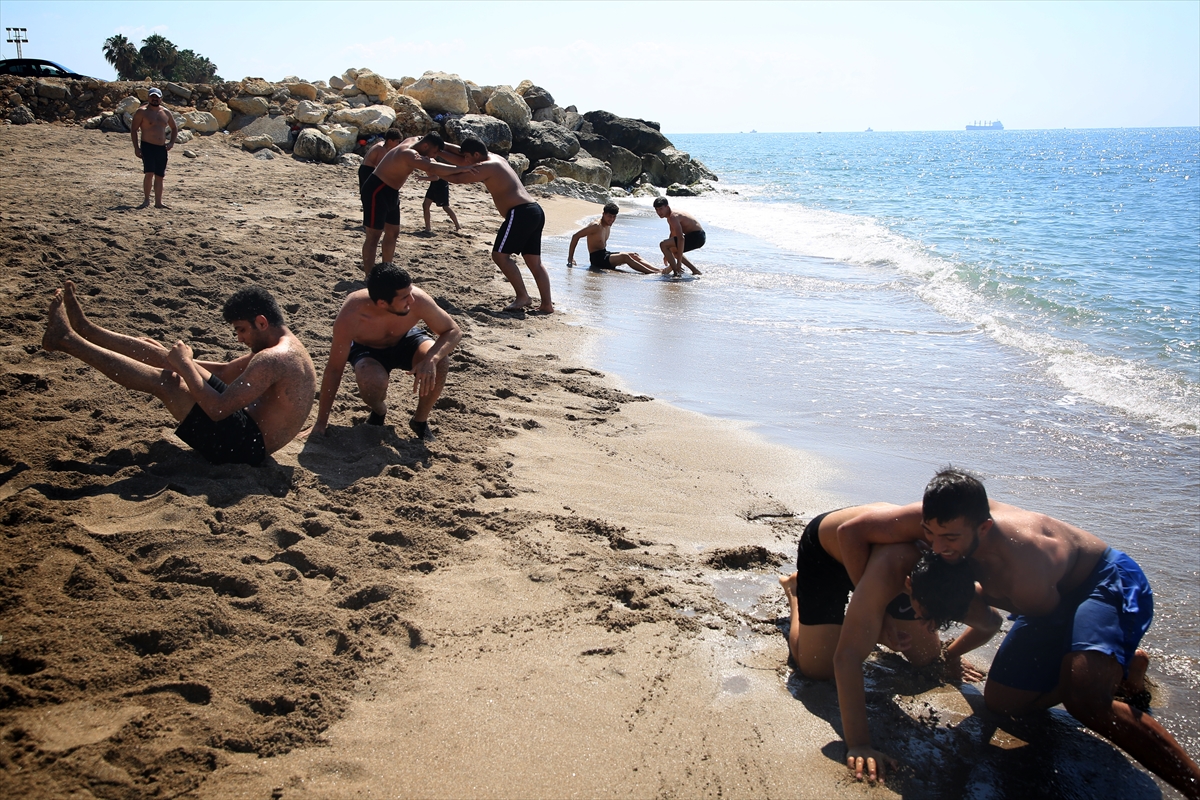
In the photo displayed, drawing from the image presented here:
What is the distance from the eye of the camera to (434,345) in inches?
181

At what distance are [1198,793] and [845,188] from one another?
36.5 meters

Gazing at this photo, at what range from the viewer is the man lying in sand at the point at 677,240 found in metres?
11.2

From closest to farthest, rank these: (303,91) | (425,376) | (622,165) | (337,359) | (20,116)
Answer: (425,376), (337,359), (20,116), (303,91), (622,165)

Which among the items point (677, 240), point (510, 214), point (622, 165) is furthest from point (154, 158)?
point (622, 165)

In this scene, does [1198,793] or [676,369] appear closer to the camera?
[1198,793]

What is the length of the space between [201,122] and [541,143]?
8758 mm

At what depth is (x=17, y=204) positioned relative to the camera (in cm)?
836

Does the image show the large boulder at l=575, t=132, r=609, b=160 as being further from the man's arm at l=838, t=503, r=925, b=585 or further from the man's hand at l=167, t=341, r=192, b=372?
the man's arm at l=838, t=503, r=925, b=585

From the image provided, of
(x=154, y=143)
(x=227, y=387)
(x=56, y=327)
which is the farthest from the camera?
(x=154, y=143)

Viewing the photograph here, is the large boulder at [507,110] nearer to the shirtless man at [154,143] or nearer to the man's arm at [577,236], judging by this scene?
the man's arm at [577,236]

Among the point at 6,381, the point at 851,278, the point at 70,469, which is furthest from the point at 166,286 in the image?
the point at 851,278

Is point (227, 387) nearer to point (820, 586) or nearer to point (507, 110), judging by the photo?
point (820, 586)

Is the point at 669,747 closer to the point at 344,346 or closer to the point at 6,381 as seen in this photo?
the point at 344,346

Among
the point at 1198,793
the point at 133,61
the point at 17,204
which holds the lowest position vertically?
the point at 1198,793
